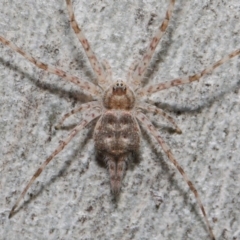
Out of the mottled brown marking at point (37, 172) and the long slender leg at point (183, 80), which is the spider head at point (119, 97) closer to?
the long slender leg at point (183, 80)

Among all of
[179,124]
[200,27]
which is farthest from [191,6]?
[179,124]

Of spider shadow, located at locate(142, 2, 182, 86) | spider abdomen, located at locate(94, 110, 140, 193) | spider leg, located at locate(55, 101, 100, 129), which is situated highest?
spider shadow, located at locate(142, 2, 182, 86)

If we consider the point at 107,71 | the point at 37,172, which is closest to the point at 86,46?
the point at 107,71

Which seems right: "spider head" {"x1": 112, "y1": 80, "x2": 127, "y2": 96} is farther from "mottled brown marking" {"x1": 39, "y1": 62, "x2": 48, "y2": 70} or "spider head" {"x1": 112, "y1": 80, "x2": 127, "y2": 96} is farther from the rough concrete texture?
"mottled brown marking" {"x1": 39, "y1": 62, "x2": 48, "y2": 70}

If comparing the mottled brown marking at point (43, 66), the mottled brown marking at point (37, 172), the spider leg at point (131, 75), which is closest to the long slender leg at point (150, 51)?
the spider leg at point (131, 75)

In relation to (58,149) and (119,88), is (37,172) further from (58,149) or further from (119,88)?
(119,88)

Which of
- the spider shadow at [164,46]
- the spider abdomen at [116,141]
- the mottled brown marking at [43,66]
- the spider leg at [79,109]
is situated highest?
the spider shadow at [164,46]

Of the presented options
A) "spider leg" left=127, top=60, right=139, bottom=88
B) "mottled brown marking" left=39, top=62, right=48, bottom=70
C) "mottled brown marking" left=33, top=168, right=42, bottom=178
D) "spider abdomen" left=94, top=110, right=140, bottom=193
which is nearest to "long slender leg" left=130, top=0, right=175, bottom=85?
"spider leg" left=127, top=60, right=139, bottom=88
